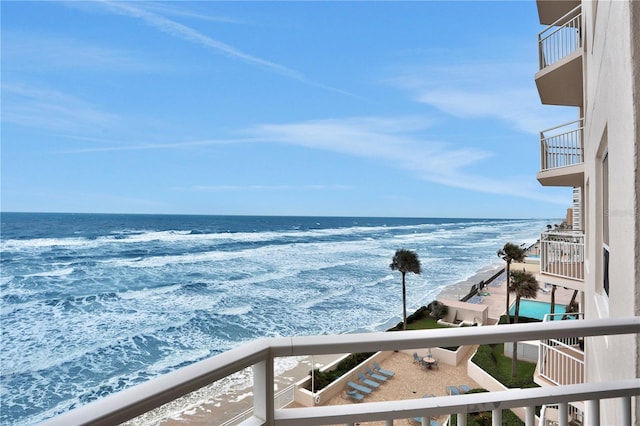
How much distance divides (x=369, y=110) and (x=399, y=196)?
1659 cm

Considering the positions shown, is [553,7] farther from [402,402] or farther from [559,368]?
[402,402]

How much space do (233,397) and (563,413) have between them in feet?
11.4

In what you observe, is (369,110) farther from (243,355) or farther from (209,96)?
(243,355)

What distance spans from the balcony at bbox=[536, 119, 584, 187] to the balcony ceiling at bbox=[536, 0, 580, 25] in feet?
9.18

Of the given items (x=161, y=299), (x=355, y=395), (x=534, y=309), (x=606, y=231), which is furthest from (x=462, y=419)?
(x=161, y=299)

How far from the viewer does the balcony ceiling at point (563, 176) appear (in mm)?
5762

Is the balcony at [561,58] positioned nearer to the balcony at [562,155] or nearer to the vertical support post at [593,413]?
the balcony at [562,155]

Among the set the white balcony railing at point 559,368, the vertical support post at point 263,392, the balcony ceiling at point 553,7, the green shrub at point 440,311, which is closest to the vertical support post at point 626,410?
the vertical support post at point 263,392

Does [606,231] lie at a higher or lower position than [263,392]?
higher

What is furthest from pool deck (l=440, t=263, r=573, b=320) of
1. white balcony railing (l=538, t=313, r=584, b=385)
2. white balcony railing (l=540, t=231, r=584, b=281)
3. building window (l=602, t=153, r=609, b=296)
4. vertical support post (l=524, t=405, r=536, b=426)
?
vertical support post (l=524, t=405, r=536, b=426)

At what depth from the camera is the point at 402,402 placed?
105 cm

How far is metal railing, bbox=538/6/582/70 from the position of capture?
19.5 feet

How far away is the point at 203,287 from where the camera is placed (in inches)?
1042

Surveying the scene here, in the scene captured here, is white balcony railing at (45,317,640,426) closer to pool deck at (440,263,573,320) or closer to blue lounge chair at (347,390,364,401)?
blue lounge chair at (347,390,364,401)
